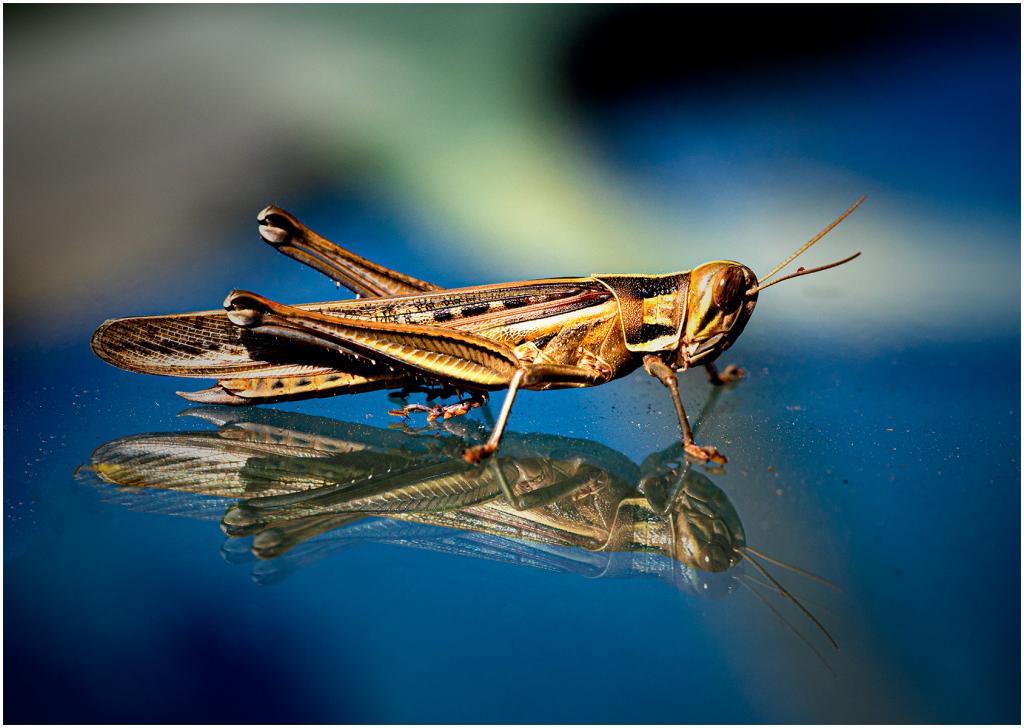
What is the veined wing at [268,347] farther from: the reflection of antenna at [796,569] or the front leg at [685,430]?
the reflection of antenna at [796,569]

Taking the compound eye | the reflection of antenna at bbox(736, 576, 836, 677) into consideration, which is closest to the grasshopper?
the compound eye

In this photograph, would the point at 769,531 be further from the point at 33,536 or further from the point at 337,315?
the point at 33,536

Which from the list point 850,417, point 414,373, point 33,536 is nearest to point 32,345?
point 33,536

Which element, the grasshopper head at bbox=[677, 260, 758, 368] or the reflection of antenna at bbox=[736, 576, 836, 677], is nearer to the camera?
the reflection of antenna at bbox=[736, 576, 836, 677]

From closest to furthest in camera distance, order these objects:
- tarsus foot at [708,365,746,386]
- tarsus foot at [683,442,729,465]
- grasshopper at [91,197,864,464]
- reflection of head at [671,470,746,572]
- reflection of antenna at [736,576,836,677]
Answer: reflection of antenna at [736,576,836,677] < reflection of head at [671,470,746,572] < tarsus foot at [683,442,729,465] < grasshopper at [91,197,864,464] < tarsus foot at [708,365,746,386]

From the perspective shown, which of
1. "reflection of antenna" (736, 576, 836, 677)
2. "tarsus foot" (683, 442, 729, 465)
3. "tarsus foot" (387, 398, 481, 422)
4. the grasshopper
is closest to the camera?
"reflection of antenna" (736, 576, 836, 677)

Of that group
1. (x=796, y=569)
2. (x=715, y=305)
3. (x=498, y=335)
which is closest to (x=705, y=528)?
(x=796, y=569)

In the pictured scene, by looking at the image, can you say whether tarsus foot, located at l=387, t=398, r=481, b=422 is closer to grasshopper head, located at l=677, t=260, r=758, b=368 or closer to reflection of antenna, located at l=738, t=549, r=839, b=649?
grasshopper head, located at l=677, t=260, r=758, b=368
